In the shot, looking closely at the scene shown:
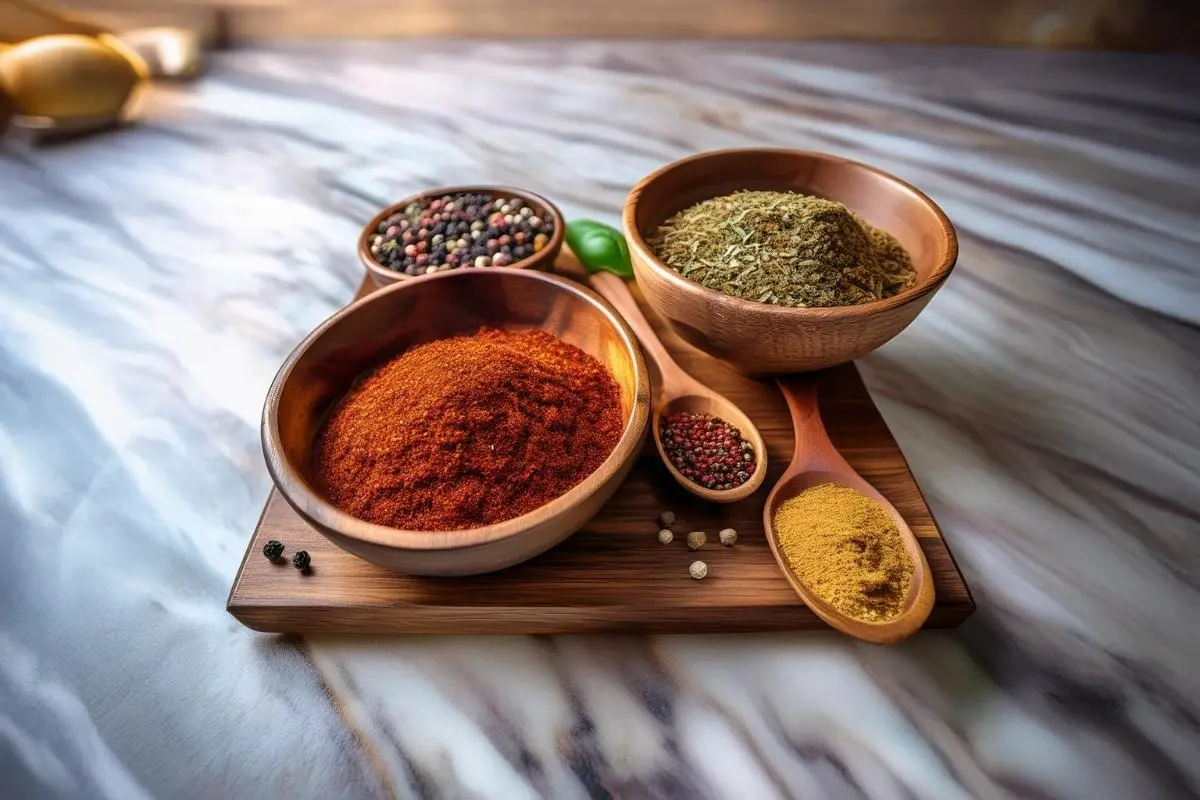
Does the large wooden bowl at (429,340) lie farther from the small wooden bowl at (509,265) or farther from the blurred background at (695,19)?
the blurred background at (695,19)

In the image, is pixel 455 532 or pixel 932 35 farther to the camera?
pixel 932 35

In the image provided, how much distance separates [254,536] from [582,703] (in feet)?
1.11

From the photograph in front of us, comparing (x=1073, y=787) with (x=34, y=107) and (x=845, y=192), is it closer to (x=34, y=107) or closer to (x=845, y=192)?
(x=845, y=192)

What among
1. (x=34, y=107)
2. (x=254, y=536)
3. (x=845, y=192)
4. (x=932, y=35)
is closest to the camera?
(x=254, y=536)

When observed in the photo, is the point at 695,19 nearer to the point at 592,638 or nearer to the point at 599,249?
the point at 599,249

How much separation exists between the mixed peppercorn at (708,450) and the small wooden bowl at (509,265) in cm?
26

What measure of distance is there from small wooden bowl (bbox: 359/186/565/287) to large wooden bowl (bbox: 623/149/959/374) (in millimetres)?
145

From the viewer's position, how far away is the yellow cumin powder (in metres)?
0.58

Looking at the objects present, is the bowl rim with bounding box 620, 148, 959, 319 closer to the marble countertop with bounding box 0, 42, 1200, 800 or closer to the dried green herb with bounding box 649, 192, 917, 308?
the dried green herb with bounding box 649, 192, 917, 308

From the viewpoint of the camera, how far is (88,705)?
60cm

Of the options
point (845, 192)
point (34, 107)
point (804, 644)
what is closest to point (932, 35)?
point (845, 192)

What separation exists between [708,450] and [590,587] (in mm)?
186

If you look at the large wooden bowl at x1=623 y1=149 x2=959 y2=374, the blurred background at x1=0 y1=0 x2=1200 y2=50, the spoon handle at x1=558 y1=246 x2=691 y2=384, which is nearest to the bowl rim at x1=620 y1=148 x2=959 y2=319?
the large wooden bowl at x1=623 y1=149 x2=959 y2=374

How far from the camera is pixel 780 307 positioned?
64 centimetres
